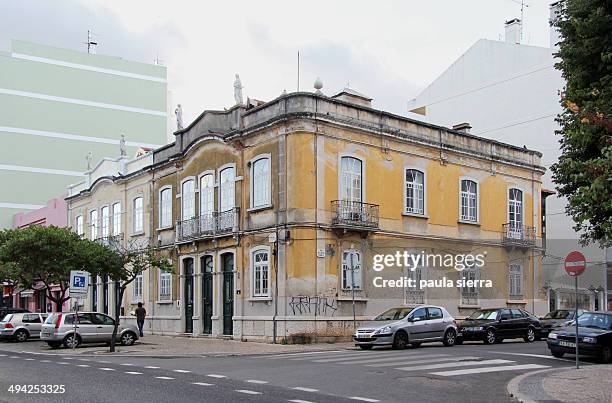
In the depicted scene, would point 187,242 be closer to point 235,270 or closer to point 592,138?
point 235,270

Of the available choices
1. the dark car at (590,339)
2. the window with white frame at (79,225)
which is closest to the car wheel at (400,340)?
the dark car at (590,339)

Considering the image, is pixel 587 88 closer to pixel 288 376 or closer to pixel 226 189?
pixel 288 376

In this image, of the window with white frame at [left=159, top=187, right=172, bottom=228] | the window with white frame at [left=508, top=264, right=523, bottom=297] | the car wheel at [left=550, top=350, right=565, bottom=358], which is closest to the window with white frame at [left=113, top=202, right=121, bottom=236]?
the window with white frame at [left=159, top=187, right=172, bottom=228]

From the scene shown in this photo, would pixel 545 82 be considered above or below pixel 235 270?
above

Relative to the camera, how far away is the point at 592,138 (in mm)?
13453

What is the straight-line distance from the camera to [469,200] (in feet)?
113

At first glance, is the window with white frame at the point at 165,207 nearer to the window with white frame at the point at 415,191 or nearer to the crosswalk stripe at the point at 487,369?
the window with white frame at the point at 415,191

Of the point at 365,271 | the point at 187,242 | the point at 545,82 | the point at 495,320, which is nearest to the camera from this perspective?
the point at 495,320

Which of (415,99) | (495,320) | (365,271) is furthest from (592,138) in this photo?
(415,99)

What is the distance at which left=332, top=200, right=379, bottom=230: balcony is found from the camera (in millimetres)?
28062

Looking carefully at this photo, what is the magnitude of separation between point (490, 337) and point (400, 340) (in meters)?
4.47

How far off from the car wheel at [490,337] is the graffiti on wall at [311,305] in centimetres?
550

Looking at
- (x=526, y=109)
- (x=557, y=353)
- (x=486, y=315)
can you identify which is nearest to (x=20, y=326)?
(x=486, y=315)

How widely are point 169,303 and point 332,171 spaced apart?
1131cm
